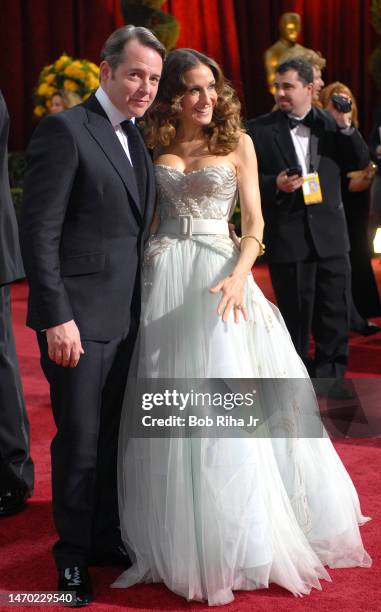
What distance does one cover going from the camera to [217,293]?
285 centimetres

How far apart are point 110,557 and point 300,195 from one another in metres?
2.51

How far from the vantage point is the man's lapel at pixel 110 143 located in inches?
103

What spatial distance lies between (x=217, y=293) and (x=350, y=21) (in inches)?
391

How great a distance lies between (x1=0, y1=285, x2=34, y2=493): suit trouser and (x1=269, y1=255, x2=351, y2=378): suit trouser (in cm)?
189

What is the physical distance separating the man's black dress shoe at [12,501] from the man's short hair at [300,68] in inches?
99.7

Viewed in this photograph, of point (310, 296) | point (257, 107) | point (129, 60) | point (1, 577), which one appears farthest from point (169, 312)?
point (257, 107)

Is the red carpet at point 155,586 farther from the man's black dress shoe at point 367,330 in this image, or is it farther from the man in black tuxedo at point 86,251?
the man's black dress shoe at point 367,330

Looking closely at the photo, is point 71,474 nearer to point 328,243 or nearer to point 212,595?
point 212,595

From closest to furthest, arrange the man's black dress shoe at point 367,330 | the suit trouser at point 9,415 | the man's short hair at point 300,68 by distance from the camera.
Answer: the suit trouser at point 9,415, the man's short hair at point 300,68, the man's black dress shoe at point 367,330

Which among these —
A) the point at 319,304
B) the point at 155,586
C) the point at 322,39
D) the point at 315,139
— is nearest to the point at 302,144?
the point at 315,139

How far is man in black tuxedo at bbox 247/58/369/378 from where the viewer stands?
488 centimetres

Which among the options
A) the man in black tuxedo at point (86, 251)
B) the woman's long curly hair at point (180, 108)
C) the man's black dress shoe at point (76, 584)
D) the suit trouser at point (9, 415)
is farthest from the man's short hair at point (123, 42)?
the man's black dress shoe at point (76, 584)

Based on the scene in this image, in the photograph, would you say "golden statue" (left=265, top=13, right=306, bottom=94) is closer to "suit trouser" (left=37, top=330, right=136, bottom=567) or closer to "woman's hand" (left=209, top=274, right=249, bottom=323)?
"woman's hand" (left=209, top=274, right=249, bottom=323)

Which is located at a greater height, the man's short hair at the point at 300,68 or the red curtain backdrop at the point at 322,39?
the red curtain backdrop at the point at 322,39
